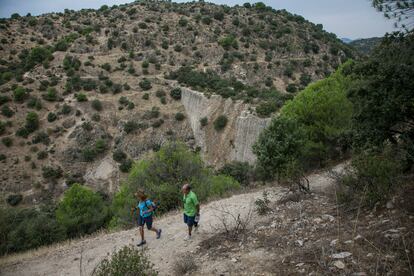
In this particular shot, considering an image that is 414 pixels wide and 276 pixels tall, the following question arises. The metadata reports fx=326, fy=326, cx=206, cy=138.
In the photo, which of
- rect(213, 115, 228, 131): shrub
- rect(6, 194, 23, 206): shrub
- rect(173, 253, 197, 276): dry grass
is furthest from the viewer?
rect(213, 115, 228, 131): shrub

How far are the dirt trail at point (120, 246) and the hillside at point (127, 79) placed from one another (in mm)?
17462

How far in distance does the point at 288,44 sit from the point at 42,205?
4164cm

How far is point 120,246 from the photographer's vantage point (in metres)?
10.0

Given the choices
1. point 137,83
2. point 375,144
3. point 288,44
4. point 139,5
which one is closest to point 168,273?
point 375,144

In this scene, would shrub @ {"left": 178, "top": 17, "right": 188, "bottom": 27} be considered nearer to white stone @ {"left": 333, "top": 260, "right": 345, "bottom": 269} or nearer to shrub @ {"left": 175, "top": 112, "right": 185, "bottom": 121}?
shrub @ {"left": 175, "top": 112, "right": 185, "bottom": 121}

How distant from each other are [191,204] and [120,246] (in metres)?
3.04

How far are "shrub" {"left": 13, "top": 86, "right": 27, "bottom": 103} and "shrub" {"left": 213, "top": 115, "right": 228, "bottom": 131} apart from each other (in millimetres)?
25046

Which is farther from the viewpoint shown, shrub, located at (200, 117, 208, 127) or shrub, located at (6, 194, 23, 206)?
shrub, located at (200, 117, 208, 127)

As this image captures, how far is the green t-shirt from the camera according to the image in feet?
28.4

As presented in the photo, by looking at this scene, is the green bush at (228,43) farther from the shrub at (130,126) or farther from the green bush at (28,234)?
the green bush at (28,234)

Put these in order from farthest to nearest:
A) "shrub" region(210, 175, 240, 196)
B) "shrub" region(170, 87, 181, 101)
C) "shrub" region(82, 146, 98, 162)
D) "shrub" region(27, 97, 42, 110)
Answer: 1. "shrub" region(170, 87, 181, 101)
2. "shrub" region(27, 97, 42, 110)
3. "shrub" region(82, 146, 98, 162)
4. "shrub" region(210, 175, 240, 196)

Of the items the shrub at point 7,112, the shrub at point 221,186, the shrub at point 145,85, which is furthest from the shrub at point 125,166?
the shrub at point 221,186

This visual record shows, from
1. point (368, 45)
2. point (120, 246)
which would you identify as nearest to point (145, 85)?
point (368, 45)

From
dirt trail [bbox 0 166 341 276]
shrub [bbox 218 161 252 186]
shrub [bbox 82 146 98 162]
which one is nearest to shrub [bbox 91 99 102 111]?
shrub [bbox 82 146 98 162]
